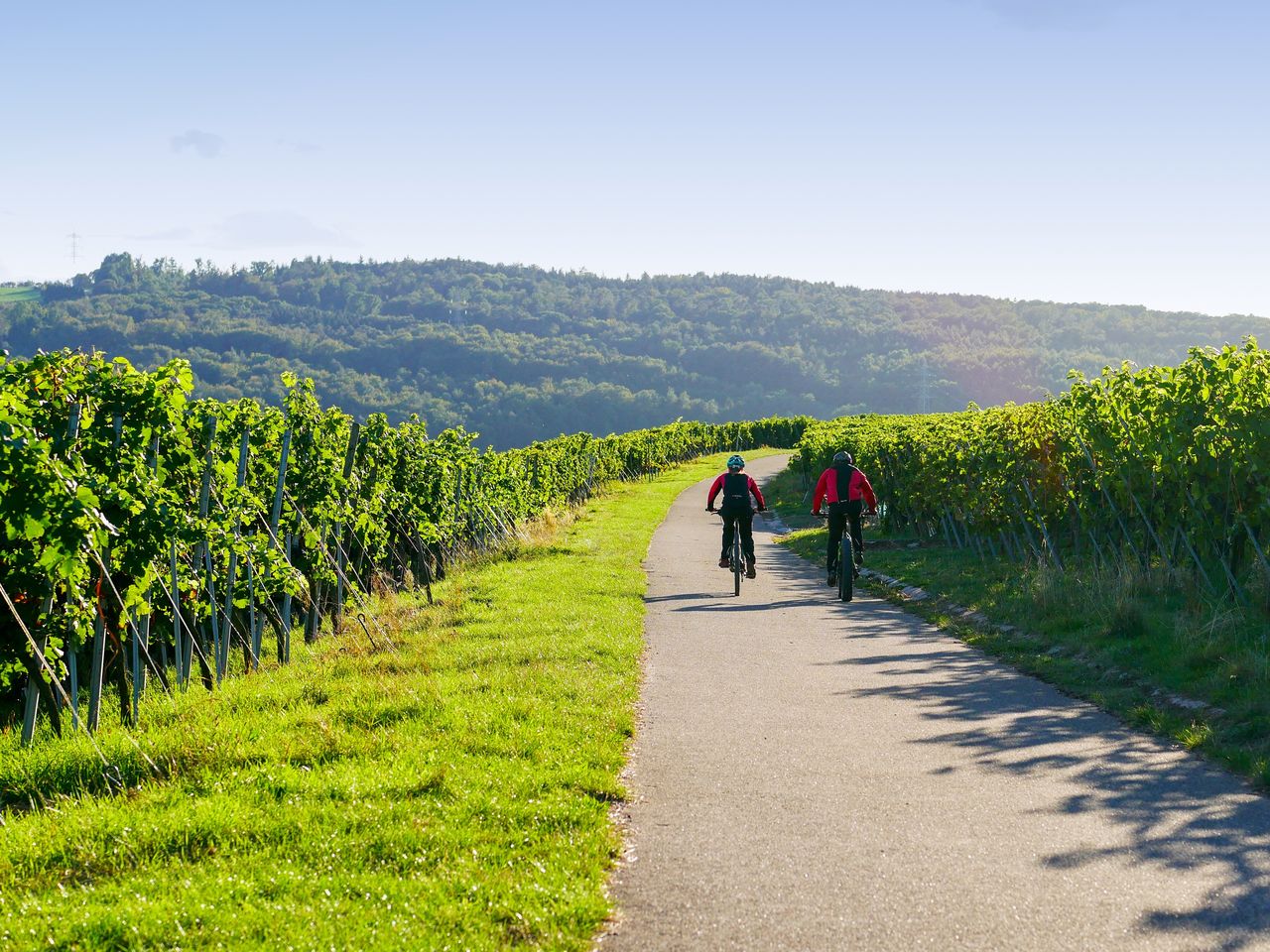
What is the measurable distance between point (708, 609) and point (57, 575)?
340 inches

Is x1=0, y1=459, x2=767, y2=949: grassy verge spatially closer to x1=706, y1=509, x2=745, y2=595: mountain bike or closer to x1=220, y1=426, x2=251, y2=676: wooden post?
x1=220, y1=426, x2=251, y2=676: wooden post

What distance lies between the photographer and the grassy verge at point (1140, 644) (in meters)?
7.95

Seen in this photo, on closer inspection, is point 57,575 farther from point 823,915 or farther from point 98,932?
point 823,915

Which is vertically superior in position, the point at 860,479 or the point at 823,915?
the point at 860,479

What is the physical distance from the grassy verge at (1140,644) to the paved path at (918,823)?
→ 1.45 ft

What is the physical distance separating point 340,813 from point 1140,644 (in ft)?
25.7

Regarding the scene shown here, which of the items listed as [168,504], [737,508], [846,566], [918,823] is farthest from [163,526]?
[846,566]

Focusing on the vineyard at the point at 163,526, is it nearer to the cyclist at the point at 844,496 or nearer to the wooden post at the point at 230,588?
the wooden post at the point at 230,588

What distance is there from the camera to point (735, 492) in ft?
52.7

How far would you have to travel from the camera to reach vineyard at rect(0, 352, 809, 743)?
23.6 feet

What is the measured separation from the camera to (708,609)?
14578mm

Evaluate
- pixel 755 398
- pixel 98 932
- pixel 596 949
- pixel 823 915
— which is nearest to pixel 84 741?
pixel 98 932

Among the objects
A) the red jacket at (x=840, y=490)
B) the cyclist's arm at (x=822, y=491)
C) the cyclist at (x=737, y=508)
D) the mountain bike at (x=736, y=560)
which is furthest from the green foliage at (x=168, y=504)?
the red jacket at (x=840, y=490)

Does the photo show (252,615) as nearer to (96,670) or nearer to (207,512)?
(207,512)
